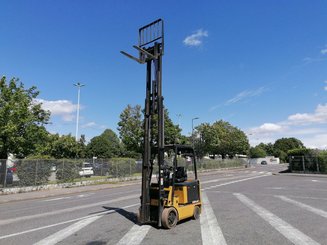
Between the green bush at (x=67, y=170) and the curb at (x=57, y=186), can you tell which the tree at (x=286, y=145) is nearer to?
the curb at (x=57, y=186)

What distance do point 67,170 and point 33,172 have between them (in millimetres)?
3370

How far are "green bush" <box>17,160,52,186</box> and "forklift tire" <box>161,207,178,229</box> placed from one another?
1591 centimetres

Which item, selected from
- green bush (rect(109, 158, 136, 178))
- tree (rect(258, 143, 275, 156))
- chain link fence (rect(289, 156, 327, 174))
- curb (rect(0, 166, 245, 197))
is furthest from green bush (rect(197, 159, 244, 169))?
tree (rect(258, 143, 275, 156))

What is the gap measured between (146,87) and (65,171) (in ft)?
58.2

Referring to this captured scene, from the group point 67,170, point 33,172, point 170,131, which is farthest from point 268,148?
point 33,172

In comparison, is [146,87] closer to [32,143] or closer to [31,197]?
[31,197]

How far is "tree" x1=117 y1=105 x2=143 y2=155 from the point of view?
158 feet

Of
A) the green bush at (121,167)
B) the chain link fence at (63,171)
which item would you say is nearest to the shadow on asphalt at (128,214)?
the chain link fence at (63,171)

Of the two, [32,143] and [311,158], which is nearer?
[32,143]

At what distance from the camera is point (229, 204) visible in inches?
504

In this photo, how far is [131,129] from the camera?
5016 cm

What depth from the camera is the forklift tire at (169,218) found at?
26.0 ft

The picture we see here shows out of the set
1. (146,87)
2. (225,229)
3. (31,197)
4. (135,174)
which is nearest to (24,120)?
(31,197)

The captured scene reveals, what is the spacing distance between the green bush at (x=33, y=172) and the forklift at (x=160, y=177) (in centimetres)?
1521
